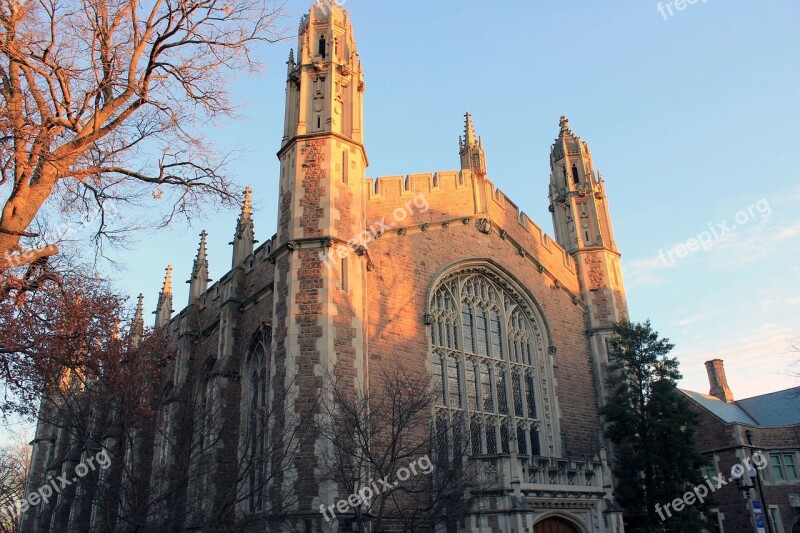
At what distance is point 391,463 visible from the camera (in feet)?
36.9

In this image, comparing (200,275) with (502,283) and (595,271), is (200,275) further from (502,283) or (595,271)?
(595,271)

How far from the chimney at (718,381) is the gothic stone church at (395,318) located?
17482mm


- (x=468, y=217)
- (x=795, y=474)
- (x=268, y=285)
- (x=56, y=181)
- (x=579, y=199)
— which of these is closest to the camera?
(x=56, y=181)

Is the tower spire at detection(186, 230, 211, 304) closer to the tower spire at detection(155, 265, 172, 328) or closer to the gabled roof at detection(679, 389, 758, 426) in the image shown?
the tower spire at detection(155, 265, 172, 328)

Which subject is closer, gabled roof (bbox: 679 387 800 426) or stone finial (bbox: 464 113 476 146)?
stone finial (bbox: 464 113 476 146)

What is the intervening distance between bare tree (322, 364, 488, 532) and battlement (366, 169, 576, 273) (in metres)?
6.09

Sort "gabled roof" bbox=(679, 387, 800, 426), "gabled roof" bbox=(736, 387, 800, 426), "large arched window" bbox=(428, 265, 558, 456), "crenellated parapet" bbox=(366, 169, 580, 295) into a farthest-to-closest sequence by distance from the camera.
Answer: "gabled roof" bbox=(736, 387, 800, 426), "gabled roof" bbox=(679, 387, 800, 426), "crenellated parapet" bbox=(366, 169, 580, 295), "large arched window" bbox=(428, 265, 558, 456)

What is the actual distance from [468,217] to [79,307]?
1171 centimetres

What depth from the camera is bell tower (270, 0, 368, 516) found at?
46.2 ft

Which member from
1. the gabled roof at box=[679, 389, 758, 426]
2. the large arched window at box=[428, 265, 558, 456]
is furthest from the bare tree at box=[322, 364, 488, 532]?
the gabled roof at box=[679, 389, 758, 426]

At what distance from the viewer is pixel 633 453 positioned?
19.8 meters

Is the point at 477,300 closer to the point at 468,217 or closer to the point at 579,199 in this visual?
the point at 468,217

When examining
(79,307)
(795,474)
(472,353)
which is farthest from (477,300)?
(795,474)

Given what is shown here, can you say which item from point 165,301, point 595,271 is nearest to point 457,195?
point 595,271
